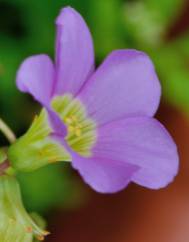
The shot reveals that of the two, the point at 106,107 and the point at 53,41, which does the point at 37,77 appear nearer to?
Answer: the point at 106,107

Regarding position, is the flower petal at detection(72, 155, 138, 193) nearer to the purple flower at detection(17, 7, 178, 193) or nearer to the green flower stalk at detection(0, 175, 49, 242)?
the purple flower at detection(17, 7, 178, 193)

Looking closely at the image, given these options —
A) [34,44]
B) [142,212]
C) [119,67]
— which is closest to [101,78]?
[119,67]

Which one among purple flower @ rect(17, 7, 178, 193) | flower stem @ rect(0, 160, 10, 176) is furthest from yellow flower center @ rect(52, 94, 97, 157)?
flower stem @ rect(0, 160, 10, 176)

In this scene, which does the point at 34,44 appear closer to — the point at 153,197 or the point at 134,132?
the point at 153,197

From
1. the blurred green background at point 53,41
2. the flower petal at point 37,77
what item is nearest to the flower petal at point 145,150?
the flower petal at point 37,77

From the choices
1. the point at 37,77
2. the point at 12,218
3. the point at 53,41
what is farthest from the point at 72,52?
the point at 53,41

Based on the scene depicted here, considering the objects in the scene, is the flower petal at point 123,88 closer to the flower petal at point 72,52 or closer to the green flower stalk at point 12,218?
the flower petal at point 72,52
